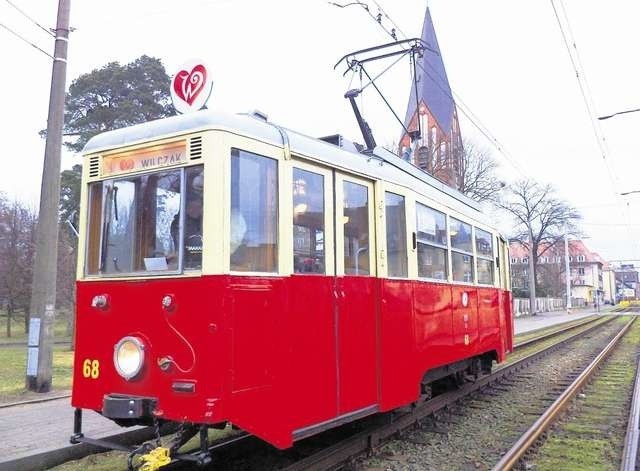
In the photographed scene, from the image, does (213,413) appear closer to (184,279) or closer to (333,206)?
(184,279)

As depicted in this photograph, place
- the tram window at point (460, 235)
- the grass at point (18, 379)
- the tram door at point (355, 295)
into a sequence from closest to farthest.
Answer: the tram door at point (355, 295) → the tram window at point (460, 235) → the grass at point (18, 379)

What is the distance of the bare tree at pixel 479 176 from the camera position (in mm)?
36594

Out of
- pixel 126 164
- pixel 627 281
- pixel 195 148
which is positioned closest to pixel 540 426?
pixel 195 148

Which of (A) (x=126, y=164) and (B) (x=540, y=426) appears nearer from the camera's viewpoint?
(A) (x=126, y=164)

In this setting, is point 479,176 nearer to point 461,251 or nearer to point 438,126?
point 438,126

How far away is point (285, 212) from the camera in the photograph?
478cm

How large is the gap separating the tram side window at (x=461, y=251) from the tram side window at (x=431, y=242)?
A: 0.35 meters

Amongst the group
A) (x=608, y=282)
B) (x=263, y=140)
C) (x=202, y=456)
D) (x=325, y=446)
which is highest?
(x=608, y=282)

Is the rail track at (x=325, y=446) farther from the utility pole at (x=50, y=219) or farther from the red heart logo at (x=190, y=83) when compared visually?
the utility pole at (x=50, y=219)

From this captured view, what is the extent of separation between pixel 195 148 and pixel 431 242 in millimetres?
3814

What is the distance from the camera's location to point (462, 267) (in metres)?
8.46

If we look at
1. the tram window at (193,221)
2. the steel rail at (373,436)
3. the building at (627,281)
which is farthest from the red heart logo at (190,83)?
the building at (627,281)

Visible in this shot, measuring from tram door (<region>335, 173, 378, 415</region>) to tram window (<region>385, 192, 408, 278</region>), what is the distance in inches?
12.8

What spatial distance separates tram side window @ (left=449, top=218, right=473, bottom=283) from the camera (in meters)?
8.12
